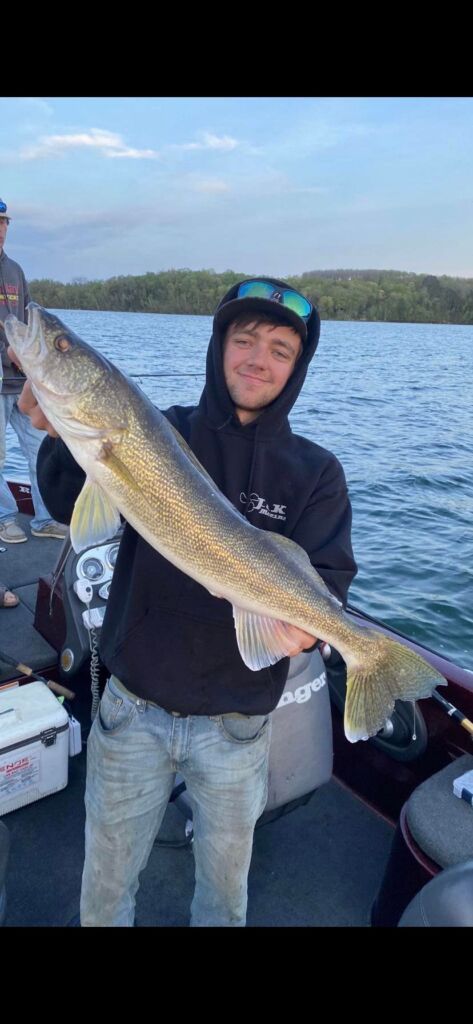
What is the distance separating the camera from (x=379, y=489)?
520 inches

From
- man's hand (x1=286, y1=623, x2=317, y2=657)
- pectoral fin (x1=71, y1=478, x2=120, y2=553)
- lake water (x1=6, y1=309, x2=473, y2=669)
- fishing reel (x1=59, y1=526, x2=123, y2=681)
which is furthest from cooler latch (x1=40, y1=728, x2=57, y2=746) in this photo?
lake water (x1=6, y1=309, x2=473, y2=669)

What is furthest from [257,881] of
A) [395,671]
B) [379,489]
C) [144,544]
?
[379,489]

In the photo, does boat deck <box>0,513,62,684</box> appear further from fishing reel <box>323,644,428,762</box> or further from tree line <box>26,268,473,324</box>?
tree line <box>26,268,473,324</box>

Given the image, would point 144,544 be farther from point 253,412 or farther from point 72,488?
point 253,412

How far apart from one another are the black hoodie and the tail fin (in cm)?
29

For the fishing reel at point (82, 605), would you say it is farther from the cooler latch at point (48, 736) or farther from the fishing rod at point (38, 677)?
the cooler latch at point (48, 736)

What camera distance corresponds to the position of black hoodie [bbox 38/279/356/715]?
2.44 m

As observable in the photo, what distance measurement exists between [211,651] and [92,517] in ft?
2.34

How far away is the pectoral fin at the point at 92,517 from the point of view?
7.93 feet

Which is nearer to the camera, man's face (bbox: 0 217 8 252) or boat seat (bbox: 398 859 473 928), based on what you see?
boat seat (bbox: 398 859 473 928)

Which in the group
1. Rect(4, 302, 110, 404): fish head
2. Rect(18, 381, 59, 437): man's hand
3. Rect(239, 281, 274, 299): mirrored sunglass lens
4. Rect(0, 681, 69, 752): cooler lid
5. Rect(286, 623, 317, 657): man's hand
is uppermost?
Rect(239, 281, 274, 299): mirrored sunglass lens

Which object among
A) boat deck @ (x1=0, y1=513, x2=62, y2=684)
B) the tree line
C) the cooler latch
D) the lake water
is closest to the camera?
the cooler latch

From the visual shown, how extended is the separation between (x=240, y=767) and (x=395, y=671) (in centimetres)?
73

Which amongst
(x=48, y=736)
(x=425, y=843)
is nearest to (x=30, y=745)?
(x=48, y=736)
